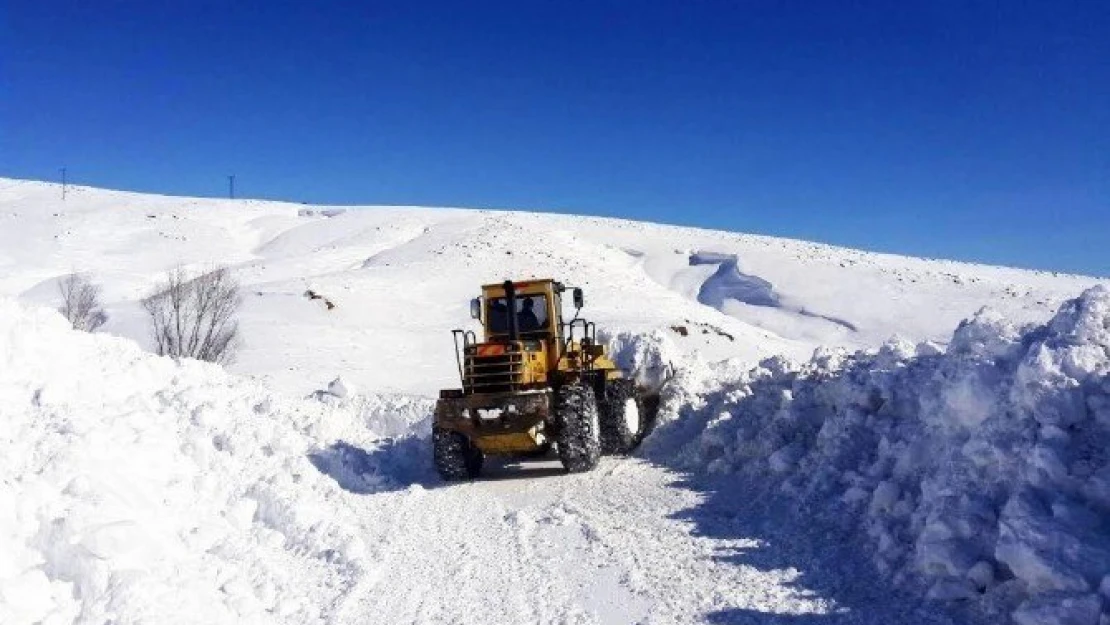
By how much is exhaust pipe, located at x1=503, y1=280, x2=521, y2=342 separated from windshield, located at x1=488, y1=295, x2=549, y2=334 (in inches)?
4.4

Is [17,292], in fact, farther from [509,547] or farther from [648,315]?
[509,547]

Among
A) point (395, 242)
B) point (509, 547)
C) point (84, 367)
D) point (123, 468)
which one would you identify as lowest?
point (509, 547)

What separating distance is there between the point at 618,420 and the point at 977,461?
6273 mm

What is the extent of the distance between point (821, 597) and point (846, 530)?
137cm

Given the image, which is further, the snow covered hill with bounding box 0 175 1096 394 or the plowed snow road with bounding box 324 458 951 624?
the snow covered hill with bounding box 0 175 1096 394

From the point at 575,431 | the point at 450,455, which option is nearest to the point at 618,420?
the point at 575,431

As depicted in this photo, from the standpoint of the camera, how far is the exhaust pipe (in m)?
12.3

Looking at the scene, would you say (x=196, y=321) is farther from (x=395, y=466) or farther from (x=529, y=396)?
(x=529, y=396)

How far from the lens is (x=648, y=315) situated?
36.8m

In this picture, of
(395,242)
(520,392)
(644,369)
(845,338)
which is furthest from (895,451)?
(395,242)

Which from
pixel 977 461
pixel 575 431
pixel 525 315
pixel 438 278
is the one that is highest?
pixel 438 278

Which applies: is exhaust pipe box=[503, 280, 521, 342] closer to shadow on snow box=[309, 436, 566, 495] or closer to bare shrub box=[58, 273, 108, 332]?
shadow on snow box=[309, 436, 566, 495]

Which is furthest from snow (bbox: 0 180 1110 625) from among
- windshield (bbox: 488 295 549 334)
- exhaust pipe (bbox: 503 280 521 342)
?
windshield (bbox: 488 295 549 334)

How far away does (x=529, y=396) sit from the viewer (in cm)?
1085
